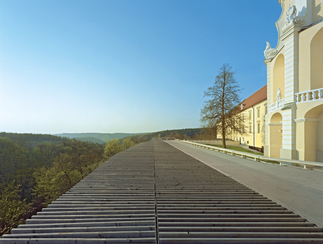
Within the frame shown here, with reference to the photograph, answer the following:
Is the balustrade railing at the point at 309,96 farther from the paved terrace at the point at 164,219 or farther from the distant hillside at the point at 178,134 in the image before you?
the distant hillside at the point at 178,134

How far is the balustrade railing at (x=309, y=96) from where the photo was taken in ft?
37.7

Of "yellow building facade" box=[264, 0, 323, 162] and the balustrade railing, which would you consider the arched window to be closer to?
"yellow building facade" box=[264, 0, 323, 162]

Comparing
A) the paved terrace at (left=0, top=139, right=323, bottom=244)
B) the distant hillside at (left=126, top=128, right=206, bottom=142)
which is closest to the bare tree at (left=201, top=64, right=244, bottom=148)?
the paved terrace at (left=0, top=139, right=323, bottom=244)

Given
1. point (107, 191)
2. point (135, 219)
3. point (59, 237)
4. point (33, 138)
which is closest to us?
point (59, 237)

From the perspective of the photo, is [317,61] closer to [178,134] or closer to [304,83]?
[304,83]

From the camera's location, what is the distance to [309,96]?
12.3 m

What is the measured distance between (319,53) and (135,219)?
15975 millimetres

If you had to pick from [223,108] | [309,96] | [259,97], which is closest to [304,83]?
[309,96]

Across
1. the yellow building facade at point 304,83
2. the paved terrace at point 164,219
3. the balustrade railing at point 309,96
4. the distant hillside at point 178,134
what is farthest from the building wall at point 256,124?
the paved terrace at point 164,219

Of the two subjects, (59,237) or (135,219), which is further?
(135,219)

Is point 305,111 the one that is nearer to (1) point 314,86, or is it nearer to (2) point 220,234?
(1) point 314,86

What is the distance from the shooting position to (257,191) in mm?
5266

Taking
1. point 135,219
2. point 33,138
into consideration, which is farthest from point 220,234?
point 33,138

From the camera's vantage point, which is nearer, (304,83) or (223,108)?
(304,83)
